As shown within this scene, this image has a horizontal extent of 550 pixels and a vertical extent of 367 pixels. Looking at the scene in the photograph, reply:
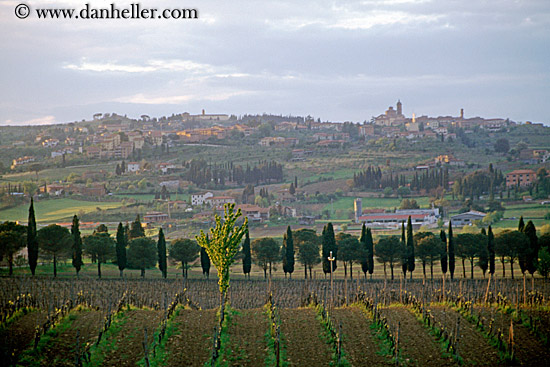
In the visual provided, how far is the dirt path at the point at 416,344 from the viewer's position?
14.8 meters

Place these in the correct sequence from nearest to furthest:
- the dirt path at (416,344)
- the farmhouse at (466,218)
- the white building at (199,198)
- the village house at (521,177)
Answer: the dirt path at (416,344), the farmhouse at (466,218), the white building at (199,198), the village house at (521,177)

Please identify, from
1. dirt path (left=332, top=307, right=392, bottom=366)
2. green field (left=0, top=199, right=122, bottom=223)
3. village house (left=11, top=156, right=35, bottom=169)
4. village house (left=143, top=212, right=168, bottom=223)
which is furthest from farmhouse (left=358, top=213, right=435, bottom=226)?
village house (left=11, top=156, right=35, bottom=169)

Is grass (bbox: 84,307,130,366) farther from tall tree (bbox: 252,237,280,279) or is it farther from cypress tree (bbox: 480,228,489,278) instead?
cypress tree (bbox: 480,228,489,278)

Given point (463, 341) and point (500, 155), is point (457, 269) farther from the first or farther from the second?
point (500, 155)

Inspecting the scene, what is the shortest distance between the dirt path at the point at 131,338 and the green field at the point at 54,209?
66.4 meters

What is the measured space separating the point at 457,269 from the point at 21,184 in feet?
286

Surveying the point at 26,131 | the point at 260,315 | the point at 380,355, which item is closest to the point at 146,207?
the point at 260,315

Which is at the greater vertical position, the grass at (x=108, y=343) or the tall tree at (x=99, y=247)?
the grass at (x=108, y=343)

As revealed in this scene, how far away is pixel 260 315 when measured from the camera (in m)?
20.6

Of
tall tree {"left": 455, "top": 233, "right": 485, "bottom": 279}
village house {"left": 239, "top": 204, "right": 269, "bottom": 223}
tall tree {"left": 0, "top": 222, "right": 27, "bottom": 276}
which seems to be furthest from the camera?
village house {"left": 239, "top": 204, "right": 269, "bottom": 223}

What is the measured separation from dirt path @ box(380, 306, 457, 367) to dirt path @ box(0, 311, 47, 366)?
9.33 metres

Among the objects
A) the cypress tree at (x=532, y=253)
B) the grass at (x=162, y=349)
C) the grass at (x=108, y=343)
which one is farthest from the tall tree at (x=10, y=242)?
the cypress tree at (x=532, y=253)

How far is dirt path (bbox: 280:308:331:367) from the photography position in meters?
15.0

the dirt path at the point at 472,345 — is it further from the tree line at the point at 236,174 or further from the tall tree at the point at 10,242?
the tree line at the point at 236,174
